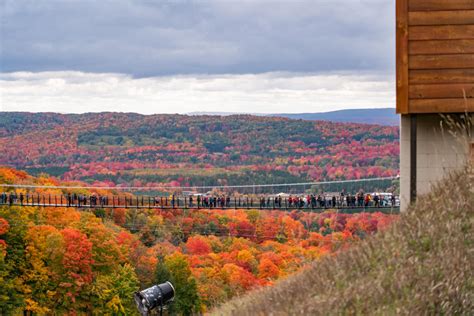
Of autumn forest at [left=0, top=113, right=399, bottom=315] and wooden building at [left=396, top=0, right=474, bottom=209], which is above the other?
wooden building at [left=396, top=0, right=474, bottom=209]

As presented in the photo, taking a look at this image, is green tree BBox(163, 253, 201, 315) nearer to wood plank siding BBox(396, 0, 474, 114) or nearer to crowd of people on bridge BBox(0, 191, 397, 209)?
crowd of people on bridge BBox(0, 191, 397, 209)

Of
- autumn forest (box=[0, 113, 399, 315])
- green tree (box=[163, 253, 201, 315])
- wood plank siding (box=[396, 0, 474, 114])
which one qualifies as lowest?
green tree (box=[163, 253, 201, 315])

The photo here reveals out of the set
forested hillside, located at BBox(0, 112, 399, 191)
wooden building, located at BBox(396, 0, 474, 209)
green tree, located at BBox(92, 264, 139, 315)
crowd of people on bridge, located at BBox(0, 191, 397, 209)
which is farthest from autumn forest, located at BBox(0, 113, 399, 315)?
wooden building, located at BBox(396, 0, 474, 209)

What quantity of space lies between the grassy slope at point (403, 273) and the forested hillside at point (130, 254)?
17.0 meters

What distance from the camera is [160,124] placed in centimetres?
12812

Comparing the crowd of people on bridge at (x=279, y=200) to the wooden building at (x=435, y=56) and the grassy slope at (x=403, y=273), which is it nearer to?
the wooden building at (x=435, y=56)

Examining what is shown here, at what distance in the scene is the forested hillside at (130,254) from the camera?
39438 millimetres

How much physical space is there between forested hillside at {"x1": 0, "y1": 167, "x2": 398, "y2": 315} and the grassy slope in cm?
1698

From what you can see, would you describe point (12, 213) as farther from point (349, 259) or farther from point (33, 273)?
point (349, 259)

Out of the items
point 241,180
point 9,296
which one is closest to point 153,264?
point 9,296

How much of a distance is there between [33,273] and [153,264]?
13.0 metres

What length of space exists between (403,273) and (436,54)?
20.3 ft

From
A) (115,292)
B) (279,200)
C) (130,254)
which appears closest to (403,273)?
(279,200)

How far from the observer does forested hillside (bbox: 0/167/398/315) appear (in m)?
39.4
